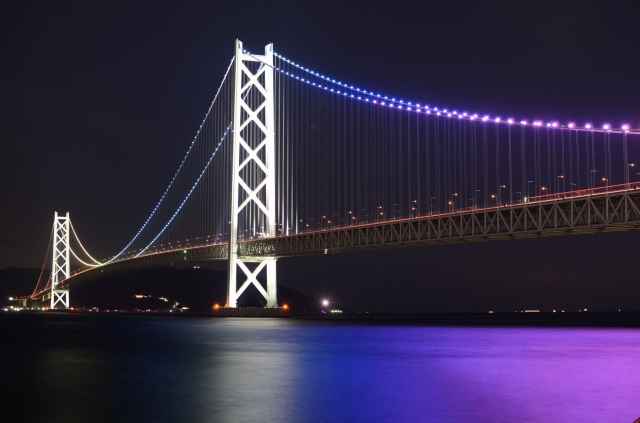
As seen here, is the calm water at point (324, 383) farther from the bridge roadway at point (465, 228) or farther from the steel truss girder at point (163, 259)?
the steel truss girder at point (163, 259)

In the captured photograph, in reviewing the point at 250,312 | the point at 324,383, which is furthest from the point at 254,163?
the point at 324,383

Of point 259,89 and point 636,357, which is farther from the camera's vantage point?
point 259,89

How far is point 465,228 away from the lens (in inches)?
1516

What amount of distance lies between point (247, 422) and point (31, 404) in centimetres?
364

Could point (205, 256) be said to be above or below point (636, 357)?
above

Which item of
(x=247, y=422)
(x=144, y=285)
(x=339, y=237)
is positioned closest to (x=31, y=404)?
(x=247, y=422)

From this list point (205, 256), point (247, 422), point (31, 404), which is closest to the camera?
point (247, 422)

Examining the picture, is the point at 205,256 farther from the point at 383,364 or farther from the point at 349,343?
the point at 383,364

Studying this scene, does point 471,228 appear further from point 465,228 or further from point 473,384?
point 473,384

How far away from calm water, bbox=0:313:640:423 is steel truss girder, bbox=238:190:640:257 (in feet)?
28.7

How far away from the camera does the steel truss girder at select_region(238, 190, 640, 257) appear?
33031mm

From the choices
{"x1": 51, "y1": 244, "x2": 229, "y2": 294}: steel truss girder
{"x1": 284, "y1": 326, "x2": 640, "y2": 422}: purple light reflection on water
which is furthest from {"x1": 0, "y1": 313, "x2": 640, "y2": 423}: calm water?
{"x1": 51, "y1": 244, "x2": 229, "y2": 294}: steel truss girder

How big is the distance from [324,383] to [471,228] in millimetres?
24220

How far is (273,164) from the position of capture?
4812 centimetres
